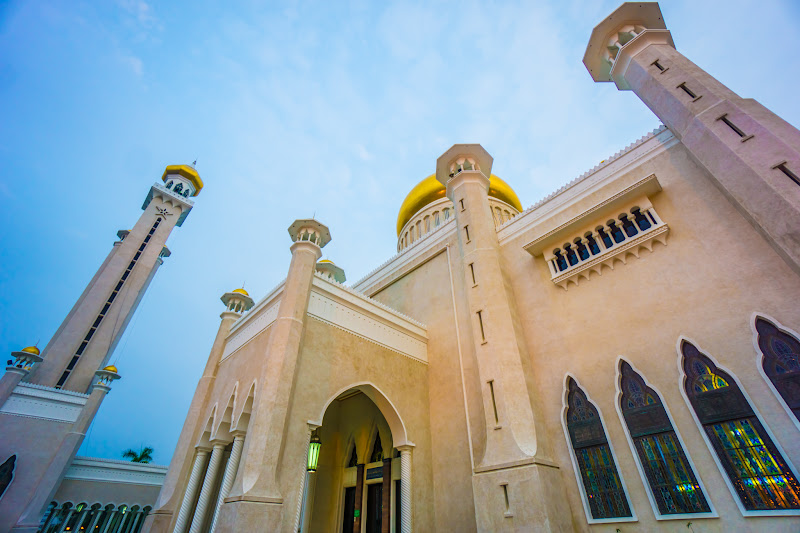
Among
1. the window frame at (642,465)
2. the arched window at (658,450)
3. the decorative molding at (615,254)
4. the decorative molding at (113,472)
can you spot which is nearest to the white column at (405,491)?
A: the window frame at (642,465)

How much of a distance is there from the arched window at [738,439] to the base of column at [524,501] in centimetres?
247

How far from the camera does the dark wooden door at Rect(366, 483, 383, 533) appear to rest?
9141 mm

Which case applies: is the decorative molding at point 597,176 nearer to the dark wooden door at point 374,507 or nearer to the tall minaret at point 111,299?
the dark wooden door at point 374,507

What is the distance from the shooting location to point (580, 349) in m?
7.37

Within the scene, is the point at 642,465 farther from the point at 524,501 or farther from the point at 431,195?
the point at 431,195

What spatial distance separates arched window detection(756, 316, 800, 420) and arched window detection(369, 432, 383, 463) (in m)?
8.24

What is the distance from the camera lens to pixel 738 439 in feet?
17.2

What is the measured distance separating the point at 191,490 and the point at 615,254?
11149 millimetres

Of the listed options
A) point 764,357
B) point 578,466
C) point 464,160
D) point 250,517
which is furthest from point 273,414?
point 464,160

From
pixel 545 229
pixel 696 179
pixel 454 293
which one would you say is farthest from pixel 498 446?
pixel 696 179

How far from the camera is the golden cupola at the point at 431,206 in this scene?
1596 centimetres

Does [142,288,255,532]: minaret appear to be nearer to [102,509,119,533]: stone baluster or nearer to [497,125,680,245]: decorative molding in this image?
[102,509,119,533]: stone baluster

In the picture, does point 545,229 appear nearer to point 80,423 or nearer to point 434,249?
point 434,249

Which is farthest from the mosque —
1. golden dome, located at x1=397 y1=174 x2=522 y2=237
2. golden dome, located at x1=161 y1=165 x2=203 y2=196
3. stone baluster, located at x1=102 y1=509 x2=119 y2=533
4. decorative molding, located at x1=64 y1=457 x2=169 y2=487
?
golden dome, located at x1=161 y1=165 x2=203 y2=196
